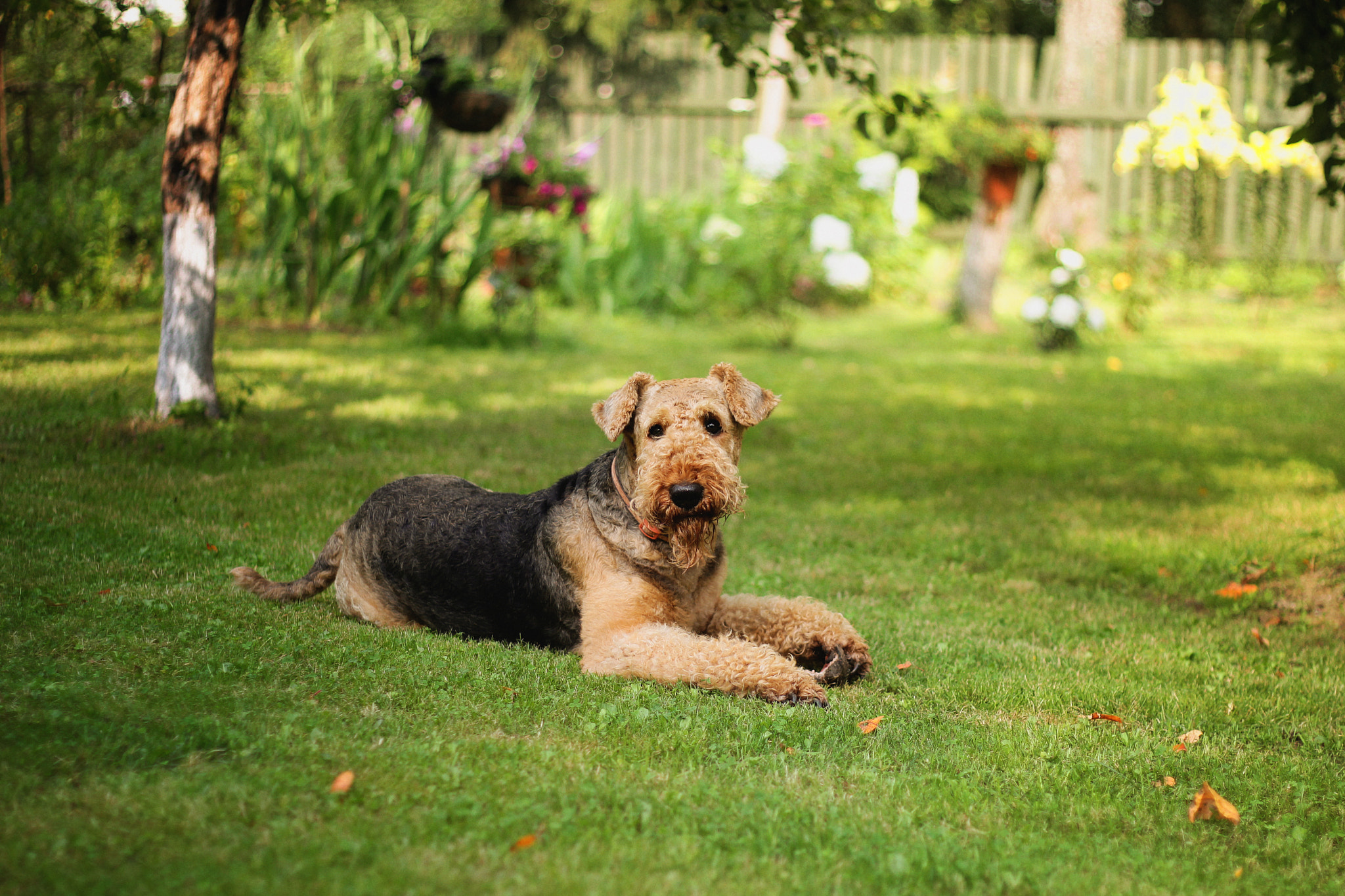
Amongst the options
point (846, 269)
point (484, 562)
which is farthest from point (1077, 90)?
point (484, 562)

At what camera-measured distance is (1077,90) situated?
13711mm

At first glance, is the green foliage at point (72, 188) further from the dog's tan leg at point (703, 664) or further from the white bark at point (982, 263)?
the white bark at point (982, 263)

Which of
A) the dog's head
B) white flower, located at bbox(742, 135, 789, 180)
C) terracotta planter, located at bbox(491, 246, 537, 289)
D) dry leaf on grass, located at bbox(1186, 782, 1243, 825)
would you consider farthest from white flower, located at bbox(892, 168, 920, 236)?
dry leaf on grass, located at bbox(1186, 782, 1243, 825)

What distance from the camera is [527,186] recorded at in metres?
10.8

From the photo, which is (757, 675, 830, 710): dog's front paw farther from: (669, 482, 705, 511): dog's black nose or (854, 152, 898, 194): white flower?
(854, 152, 898, 194): white flower

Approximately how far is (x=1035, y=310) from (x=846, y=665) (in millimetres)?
9164

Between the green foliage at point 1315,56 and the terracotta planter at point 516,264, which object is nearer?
the green foliage at point 1315,56

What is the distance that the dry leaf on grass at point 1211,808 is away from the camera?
2.78 m

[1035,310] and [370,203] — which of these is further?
[1035,310]

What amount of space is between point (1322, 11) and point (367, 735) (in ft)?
16.7

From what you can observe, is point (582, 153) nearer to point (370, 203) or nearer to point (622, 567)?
point (370, 203)

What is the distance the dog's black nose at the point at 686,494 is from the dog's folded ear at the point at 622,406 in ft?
1.28

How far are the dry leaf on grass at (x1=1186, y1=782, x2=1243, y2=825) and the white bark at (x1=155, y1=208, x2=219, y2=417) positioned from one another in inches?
209

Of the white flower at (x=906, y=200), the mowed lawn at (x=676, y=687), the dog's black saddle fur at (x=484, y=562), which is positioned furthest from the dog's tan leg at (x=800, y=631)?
the white flower at (x=906, y=200)
